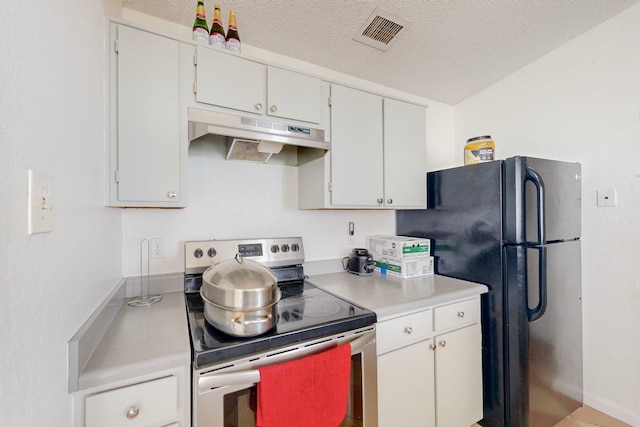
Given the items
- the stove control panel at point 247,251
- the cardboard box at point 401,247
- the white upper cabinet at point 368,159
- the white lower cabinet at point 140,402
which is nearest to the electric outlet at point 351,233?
the cardboard box at point 401,247

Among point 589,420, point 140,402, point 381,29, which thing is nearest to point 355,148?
point 381,29

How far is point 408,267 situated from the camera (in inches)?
72.2

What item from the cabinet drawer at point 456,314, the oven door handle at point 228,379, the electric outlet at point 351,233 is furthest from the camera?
the electric outlet at point 351,233

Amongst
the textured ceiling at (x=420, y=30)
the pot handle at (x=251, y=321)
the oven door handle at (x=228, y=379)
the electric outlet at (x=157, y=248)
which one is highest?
the textured ceiling at (x=420, y=30)

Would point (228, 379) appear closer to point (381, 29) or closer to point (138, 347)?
point (138, 347)

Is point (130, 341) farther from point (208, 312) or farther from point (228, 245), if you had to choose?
point (228, 245)

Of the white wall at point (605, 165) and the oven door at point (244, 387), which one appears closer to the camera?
the oven door at point (244, 387)

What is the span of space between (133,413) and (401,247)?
5.05 feet

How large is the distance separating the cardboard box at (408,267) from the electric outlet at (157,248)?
142 cm

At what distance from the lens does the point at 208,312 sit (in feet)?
3.44

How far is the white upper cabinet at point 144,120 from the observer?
1145mm

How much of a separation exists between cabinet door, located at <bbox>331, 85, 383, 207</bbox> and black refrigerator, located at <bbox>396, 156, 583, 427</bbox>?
1.86 ft

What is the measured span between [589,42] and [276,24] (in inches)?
83.2

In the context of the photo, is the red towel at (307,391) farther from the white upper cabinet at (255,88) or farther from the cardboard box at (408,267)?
the white upper cabinet at (255,88)
